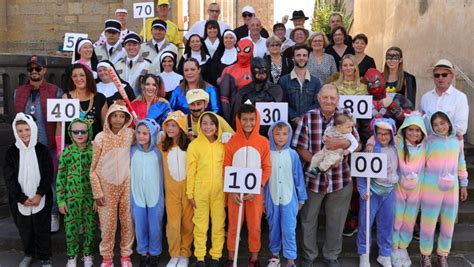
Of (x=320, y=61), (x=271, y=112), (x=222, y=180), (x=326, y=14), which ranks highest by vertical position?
(x=326, y=14)

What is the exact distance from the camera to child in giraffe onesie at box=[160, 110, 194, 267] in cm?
495

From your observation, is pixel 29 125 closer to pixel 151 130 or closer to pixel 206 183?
pixel 151 130

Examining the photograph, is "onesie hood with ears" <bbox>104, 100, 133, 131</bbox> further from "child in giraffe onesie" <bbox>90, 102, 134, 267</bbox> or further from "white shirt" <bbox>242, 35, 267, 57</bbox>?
"white shirt" <bbox>242, 35, 267, 57</bbox>

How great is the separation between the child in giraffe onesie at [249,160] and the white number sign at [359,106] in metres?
1.07

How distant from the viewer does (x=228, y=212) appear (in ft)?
16.4

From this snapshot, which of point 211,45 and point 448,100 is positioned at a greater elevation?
point 211,45

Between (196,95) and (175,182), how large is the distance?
0.98 meters

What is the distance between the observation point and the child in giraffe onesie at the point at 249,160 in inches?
188

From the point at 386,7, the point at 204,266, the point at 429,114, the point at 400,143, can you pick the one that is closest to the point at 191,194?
the point at 204,266

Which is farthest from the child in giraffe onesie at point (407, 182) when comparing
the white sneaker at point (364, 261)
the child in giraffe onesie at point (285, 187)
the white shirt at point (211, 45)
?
the white shirt at point (211, 45)

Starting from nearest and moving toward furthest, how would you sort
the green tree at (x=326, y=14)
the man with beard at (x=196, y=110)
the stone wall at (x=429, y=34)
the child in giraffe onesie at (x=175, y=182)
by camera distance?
the child in giraffe onesie at (x=175, y=182) < the man with beard at (x=196, y=110) < the stone wall at (x=429, y=34) < the green tree at (x=326, y=14)

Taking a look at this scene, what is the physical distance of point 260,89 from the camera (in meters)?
5.39

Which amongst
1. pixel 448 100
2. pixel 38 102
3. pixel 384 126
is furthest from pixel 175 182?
pixel 448 100

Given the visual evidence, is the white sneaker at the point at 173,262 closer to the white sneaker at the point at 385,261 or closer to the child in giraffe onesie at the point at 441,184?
the white sneaker at the point at 385,261
